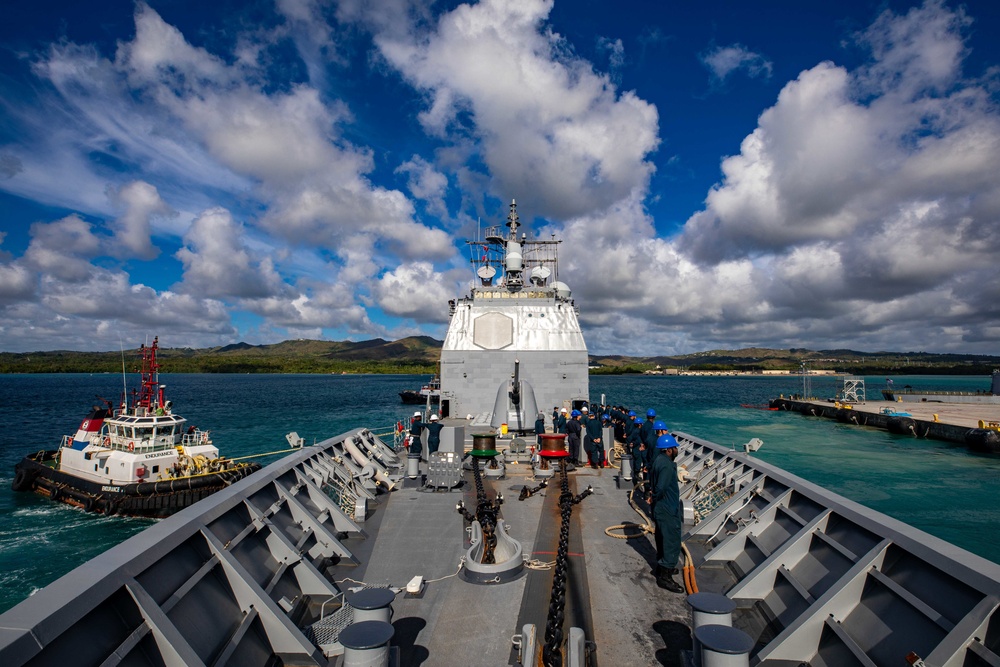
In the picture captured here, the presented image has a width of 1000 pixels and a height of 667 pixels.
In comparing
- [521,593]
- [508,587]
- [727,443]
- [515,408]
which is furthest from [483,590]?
[727,443]

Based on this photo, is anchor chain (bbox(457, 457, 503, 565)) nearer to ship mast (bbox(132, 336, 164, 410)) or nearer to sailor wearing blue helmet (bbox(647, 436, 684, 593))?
sailor wearing blue helmet (bbox(647, 436, 684, 593))

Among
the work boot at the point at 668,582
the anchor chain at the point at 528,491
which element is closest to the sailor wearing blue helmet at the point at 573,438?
the anchor chain at the point at 528,491

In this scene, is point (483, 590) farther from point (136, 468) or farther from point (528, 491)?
point (136, 468)

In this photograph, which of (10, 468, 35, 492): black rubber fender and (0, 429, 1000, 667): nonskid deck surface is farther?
(10, 468, 35, 492): black rubber fender

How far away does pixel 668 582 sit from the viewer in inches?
196

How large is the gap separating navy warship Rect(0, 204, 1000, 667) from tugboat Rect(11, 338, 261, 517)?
11.6 m

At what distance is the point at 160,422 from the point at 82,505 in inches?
136

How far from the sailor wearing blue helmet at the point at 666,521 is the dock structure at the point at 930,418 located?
31976mm

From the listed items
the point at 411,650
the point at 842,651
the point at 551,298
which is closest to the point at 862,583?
the point at 842,651

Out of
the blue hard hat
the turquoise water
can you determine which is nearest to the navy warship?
the blue hard hat

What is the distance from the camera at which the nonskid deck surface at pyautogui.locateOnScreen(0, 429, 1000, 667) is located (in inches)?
114

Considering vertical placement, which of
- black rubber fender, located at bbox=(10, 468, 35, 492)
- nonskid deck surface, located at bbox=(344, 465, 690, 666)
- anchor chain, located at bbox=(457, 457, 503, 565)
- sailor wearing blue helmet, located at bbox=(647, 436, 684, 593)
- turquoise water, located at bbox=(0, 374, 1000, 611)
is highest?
sailor wearing blue helmet, located at bbox=(647, 436, 684, 593)

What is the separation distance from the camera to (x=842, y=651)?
3.57 meters

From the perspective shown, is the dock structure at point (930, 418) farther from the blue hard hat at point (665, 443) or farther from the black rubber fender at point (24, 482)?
the black rubber fender at point (24, 482)
